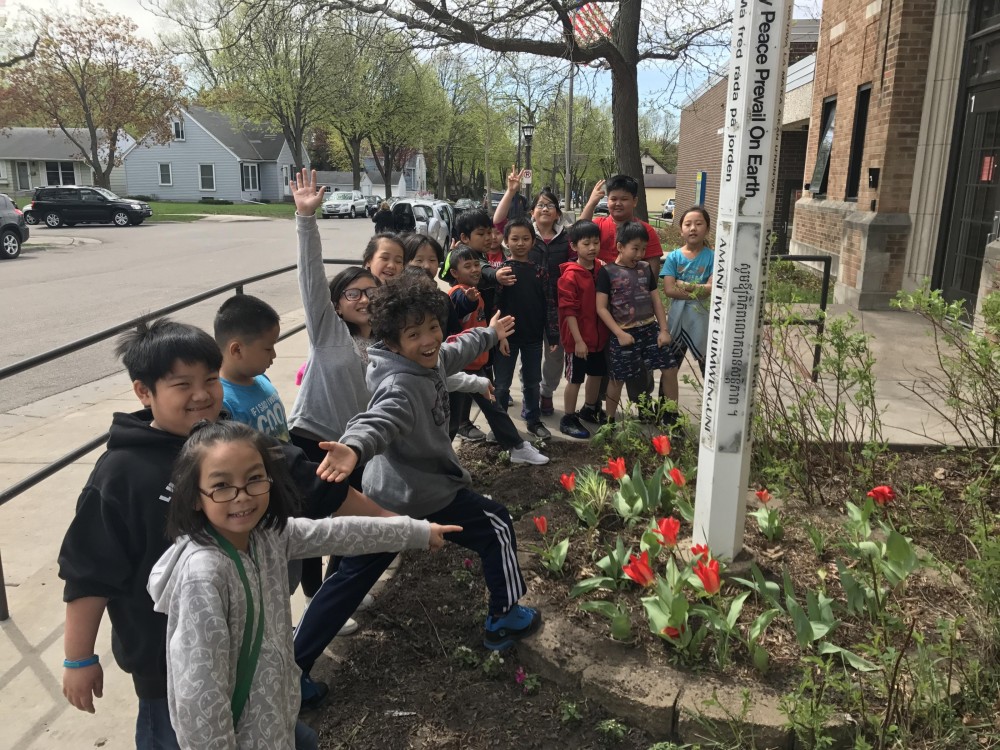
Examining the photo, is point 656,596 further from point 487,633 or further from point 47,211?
point 47,211

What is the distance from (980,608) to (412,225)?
51.9 feet

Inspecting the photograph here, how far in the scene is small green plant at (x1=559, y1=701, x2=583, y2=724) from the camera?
2553 millimetres

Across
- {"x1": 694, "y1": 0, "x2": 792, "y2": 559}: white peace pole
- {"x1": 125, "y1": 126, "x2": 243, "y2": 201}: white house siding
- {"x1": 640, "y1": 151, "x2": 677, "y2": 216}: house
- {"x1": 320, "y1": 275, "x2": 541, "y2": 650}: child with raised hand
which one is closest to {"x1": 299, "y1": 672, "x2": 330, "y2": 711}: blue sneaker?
{"x1": 320, "y1": 275, "x2": 541, "y2": 650}: child with raised hand

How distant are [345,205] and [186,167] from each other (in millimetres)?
17399

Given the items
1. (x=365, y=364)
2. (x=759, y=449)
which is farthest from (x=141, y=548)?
(x=759, y=449)

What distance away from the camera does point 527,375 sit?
216 inches

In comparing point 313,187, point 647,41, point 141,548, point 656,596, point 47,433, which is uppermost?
point 647,41

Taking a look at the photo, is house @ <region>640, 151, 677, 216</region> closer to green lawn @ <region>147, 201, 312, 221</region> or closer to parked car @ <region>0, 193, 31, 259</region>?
green lawn @ <region>147, 201, 312, 221</region>

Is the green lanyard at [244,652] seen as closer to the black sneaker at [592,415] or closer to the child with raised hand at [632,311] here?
the child with raised hand at [632,311]

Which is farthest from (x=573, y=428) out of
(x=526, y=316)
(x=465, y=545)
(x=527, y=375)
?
(x=465, y=545)

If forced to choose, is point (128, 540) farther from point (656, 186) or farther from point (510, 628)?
point (656, 186)

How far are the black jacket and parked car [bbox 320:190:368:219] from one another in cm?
4344

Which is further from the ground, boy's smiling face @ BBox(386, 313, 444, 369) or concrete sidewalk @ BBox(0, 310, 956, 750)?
boy's smiling face @ BBox(386, 313, 444, 369)

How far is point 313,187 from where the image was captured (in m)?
3.29
